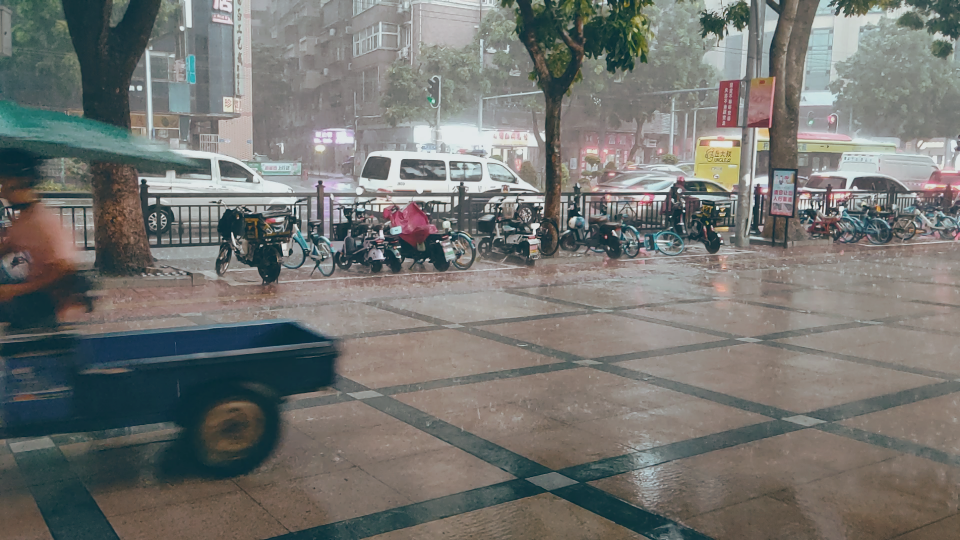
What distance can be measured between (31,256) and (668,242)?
12.5m

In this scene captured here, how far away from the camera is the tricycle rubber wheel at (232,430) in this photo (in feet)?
15.1

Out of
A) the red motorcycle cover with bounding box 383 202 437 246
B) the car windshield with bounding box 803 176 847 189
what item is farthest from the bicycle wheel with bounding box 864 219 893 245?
the red motorcycle cover with bounding box 383 202 437 246

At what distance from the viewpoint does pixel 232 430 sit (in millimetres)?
4703

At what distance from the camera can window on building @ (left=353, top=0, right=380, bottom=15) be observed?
182 ft

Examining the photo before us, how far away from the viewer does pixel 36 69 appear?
3297 cm

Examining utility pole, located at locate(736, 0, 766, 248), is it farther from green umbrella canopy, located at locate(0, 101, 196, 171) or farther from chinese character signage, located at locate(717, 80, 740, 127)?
green umbrella canopy, located at locate(0, 101, 196, 171)

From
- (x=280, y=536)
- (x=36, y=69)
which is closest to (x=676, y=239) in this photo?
(x=280, y=536)

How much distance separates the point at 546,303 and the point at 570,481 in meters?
5.89

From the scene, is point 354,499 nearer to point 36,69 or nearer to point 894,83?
point 36,69

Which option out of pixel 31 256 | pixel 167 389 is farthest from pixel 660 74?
pixel 167 389

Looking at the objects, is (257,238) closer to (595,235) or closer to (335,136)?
(595,235)

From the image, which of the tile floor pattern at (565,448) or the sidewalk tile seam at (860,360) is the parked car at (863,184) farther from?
the sidewalk tile seam at (860,360)

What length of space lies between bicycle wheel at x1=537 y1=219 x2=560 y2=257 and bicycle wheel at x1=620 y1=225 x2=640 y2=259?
1256mm

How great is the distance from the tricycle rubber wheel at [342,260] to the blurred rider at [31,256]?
7.54 m
